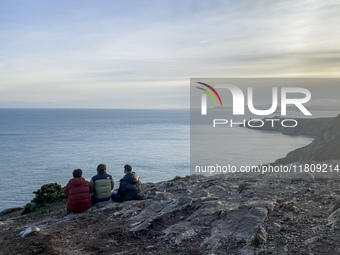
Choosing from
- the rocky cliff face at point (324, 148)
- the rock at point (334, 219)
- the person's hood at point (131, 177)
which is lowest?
the rocky cliff face at point (324, 148)

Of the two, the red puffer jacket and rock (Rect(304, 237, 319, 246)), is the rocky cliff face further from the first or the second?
the red puffer jacket

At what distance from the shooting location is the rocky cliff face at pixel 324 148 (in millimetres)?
46750

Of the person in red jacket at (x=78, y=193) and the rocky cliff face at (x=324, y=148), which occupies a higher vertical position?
the person in red jacket at (x=78, y=193)

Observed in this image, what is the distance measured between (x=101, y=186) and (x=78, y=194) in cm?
108

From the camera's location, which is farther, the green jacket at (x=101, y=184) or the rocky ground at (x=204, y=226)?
the green jacket at (x=101, y=184)

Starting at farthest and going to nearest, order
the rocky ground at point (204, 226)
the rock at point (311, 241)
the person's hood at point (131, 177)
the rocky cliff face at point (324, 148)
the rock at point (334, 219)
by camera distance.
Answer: the rocky cliff face at point (324, 148) < the person's hood at point (131, 177) < the rock at point (334, 219) < the rocky ground at point (204, 226) < the rock at point (311, 241)

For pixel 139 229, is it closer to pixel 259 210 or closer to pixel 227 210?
pixel 227 210

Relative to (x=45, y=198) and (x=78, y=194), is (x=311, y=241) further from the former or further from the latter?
(x=45, y=198)

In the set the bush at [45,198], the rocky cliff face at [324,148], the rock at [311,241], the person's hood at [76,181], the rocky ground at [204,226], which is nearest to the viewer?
the rock at [311,241]

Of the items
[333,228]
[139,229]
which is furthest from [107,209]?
[333,228]

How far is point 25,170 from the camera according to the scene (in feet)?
241

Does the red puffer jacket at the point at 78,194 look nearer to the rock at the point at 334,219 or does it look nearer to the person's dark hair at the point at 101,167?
the person's dark hair at the point at 101,167

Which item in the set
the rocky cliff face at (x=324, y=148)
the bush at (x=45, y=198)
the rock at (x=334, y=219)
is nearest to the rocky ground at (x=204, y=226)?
the rock at (x=334, y=219)

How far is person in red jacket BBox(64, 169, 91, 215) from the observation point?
12.5 m
